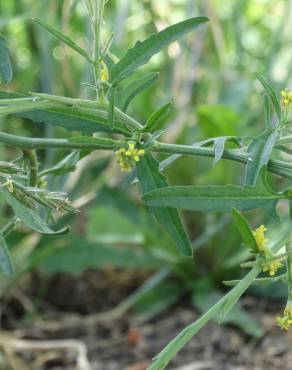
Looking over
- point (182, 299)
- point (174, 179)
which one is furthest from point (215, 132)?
point (182, 299)

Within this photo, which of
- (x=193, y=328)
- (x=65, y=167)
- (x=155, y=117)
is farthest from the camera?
(x=65, y=167)

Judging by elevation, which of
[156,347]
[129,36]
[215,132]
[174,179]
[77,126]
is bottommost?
[156,347]

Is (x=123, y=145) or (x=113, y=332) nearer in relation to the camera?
(x=123, y=145)

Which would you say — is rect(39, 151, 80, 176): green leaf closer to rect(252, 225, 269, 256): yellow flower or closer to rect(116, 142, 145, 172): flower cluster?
rect(116, 142, 145, 172): flower cluster

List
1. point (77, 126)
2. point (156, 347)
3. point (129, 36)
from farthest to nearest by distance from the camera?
1. point (129, 36)
2. point (156, 347)
3. point (77, 126)

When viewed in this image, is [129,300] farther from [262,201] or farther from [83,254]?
[262,201]

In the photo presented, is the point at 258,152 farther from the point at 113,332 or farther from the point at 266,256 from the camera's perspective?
the point at 113,332

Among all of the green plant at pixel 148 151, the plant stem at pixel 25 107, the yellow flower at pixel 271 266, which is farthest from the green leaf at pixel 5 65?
the yellow flower at pixel 271 266

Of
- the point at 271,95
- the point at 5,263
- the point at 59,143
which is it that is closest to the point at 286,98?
the point at 271,95

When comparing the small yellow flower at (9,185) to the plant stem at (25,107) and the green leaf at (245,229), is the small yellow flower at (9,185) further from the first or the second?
the green leaf at (245,229)
